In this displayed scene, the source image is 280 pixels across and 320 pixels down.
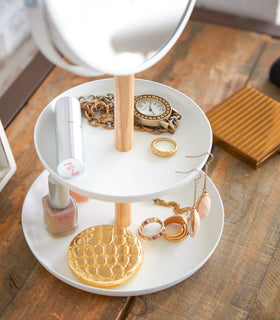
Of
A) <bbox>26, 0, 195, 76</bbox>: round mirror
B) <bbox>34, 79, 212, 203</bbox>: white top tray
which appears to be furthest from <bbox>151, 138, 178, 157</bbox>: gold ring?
<bbox>26, 0, 195, 76</bbox>: round mirror

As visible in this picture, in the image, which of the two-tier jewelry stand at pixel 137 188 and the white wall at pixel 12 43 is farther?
the white wall at pixel 12 43

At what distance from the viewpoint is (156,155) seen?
60 centimetres

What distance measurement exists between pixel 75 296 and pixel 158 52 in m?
0.36

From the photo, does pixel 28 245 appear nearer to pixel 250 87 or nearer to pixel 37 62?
pixel 37 62

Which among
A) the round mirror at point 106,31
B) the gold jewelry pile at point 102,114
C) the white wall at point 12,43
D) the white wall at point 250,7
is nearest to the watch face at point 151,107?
the gold jewelry pile at point 102,114

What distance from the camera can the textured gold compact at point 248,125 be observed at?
825 millimetres

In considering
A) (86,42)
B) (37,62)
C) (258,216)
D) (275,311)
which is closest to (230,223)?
(258,216)

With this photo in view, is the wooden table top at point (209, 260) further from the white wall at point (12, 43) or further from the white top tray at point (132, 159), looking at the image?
the white wall at point (12, 43)

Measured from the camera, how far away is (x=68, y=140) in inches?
21.9

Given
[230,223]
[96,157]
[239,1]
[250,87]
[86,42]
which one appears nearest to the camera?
[86,42]

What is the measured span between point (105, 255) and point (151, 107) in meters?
0.23

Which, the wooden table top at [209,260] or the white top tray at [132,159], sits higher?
the white top tray at [132,159]

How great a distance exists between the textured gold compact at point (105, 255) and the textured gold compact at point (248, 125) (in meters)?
0.28

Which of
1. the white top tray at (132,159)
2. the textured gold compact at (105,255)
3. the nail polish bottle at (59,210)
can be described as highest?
the white top tray at (132,159)
